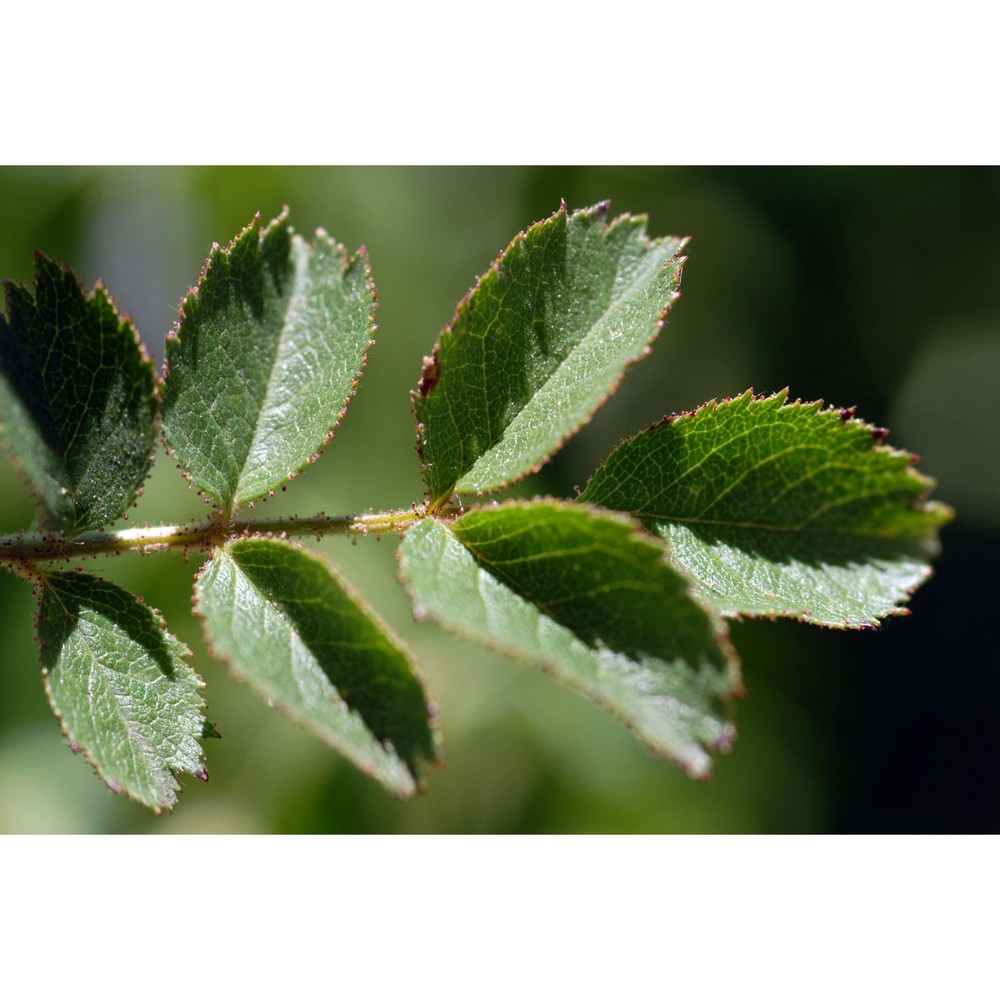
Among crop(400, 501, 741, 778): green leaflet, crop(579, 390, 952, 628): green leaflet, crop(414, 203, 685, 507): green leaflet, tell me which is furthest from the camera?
crop(414, 203, 685, 507): green leaflet

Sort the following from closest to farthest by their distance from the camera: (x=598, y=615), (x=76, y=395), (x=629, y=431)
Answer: (x=598, y=615) → (x=76, y=395) → (x=629, y=431)

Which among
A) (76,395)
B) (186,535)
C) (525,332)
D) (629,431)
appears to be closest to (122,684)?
(186,535)

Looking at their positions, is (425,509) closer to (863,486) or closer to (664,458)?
(664,458)

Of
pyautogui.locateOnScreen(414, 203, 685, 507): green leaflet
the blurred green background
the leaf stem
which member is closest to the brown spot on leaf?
pyautogui.locateOnScreen(414, 203, 685, 507): green leaflet

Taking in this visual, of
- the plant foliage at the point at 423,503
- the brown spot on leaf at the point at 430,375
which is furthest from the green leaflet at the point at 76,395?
the brown spot on leaf at the point at 430,375

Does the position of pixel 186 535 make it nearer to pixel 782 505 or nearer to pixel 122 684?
pixel 122 684

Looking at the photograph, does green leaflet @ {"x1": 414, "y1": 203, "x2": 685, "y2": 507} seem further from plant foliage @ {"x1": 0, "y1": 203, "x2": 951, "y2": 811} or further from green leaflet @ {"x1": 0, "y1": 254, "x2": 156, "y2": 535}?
green leaflet @ {"x1": 0, "y1": 254, "x2": 156, "y2": 535}
